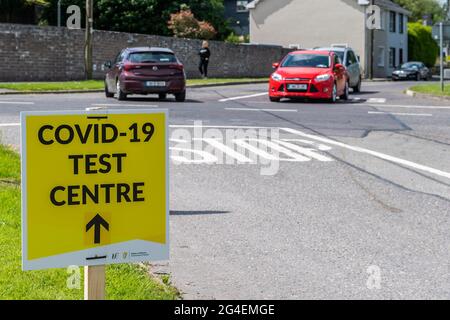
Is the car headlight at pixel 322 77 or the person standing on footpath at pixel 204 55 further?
the person standing on footpath at pixel 204 55

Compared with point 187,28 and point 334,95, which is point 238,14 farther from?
point 334,95

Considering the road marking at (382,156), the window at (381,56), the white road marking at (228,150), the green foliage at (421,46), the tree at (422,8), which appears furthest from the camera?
the tree at (422,8)

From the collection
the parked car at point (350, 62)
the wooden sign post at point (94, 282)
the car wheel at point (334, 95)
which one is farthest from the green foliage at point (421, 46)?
the wooden sign post at point (94, 282)

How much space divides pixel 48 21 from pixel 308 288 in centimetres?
5867

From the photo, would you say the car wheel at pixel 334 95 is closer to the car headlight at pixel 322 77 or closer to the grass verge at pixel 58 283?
the car headlight at pixel 322 77

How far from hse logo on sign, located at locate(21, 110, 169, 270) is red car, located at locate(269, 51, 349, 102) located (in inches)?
814

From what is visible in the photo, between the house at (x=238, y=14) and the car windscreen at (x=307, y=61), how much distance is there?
64.0m

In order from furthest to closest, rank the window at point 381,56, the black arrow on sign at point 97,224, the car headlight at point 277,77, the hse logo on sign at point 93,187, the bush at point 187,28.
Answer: the window at point 381,56 < the bush at point 187,28 < the car headlight at point 277,77 < the black arrow on sign at point 97,224 < the hse logo on sign at point 93,187

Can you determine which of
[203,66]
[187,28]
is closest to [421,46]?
[187,28]

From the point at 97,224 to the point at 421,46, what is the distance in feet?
259

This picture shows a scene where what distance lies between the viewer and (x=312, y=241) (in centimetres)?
739

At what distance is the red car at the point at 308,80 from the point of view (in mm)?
25016

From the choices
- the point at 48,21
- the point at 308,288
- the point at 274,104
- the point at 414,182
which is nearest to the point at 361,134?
Result: the point at 414,182
